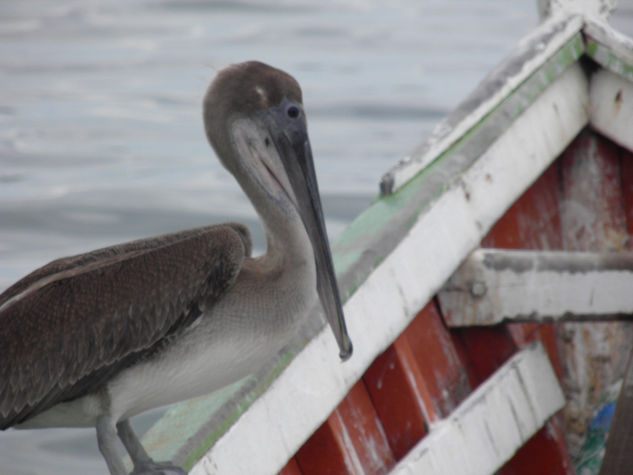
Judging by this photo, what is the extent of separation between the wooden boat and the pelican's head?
359 millimetres

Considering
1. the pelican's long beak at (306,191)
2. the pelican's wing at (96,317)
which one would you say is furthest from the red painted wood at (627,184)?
the pelican's wing at (96,317)

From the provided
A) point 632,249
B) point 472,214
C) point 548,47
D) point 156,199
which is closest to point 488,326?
point 472,214

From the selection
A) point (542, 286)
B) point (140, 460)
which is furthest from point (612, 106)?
point (140, 460)

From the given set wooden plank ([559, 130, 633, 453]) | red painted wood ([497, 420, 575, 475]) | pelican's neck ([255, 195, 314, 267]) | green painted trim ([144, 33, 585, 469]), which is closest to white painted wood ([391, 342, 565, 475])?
red painted wood ([497, 420, 575, 475])

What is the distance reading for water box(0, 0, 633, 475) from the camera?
25.4ft

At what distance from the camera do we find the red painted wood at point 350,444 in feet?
11.1

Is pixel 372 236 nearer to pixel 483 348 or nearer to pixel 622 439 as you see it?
pixel 483 348

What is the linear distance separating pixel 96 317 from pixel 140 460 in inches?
14.6

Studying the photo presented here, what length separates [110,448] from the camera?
2.62 metres

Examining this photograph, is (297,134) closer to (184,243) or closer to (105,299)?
(184,243)

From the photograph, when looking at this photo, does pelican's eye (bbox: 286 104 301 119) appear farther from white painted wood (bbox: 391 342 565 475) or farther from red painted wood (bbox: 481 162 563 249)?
red painted wood (bbox: 481 162 563 249)

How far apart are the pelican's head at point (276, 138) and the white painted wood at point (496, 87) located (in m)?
1.17

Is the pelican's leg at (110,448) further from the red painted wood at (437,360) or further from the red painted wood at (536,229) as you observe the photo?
the red painted wood at (536,229)

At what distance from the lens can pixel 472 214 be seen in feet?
13.2
